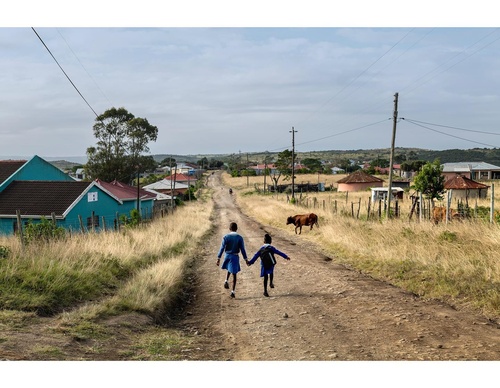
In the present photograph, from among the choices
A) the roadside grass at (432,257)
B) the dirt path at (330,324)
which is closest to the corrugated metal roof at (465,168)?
the roadside grass at (432,257)

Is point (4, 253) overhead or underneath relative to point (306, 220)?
overhead

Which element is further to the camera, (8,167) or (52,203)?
(8,167)

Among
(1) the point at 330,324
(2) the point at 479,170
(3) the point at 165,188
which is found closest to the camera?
(1) the point at 330,324

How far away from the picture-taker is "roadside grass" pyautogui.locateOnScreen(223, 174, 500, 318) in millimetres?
9609

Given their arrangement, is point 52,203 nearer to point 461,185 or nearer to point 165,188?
point 461,185

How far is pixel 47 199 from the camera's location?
1193 inches

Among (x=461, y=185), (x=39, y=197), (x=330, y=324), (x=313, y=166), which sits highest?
(x=330, y=324)

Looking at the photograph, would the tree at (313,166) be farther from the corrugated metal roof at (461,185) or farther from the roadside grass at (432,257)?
the roadside grass at (432,257)

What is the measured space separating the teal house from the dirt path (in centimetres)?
1809

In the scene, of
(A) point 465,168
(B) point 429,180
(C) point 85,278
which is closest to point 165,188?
(B) point 429,180

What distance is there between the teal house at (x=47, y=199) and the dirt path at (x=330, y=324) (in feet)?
59.3

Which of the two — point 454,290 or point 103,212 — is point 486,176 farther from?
point 454,290

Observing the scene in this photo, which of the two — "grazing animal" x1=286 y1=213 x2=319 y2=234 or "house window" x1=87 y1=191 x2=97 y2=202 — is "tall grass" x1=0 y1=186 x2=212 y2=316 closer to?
"grazing animal" x1=286 y1=213 x2=319 y2=234

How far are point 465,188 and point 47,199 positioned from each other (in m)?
35.0
